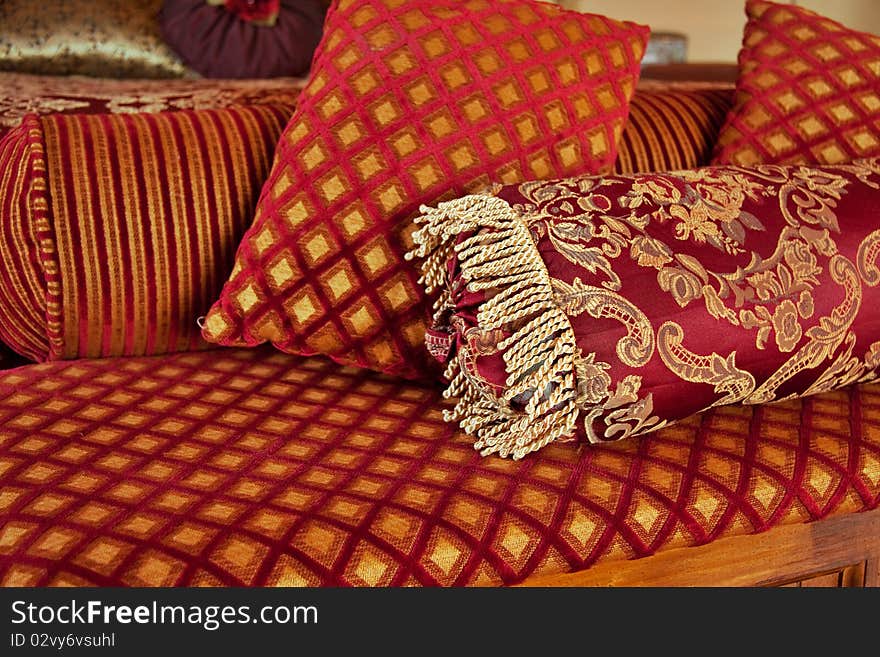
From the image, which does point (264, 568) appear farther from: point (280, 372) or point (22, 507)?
point (280, 372)

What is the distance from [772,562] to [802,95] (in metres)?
0.69

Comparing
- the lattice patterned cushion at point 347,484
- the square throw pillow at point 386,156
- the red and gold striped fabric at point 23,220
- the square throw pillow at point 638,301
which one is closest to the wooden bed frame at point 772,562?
the lattice patterned cushion at point 347,484

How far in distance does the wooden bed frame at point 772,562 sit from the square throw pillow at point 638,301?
5.1 inches

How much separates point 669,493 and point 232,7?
1352 mm

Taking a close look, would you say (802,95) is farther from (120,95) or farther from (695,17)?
(695,17)

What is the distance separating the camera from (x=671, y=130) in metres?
1.43

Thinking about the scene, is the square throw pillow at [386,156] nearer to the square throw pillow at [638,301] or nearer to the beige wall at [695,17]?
the square throw pillow at [638,301]

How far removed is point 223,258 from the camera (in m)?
1.19

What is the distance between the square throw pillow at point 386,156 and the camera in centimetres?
108

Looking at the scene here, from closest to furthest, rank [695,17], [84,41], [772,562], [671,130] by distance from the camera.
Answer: [772,562], [671,130], [84,41], [695,17]

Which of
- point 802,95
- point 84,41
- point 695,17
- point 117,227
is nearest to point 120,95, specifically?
point 117,227

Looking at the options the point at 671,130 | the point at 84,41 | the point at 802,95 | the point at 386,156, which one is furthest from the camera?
the point at 84,41

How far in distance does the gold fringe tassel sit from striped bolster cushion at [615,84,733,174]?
449mm

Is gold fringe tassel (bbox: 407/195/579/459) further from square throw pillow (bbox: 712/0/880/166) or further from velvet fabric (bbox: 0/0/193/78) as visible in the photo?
velvet fabric (bbox: 0/0/193/78)
